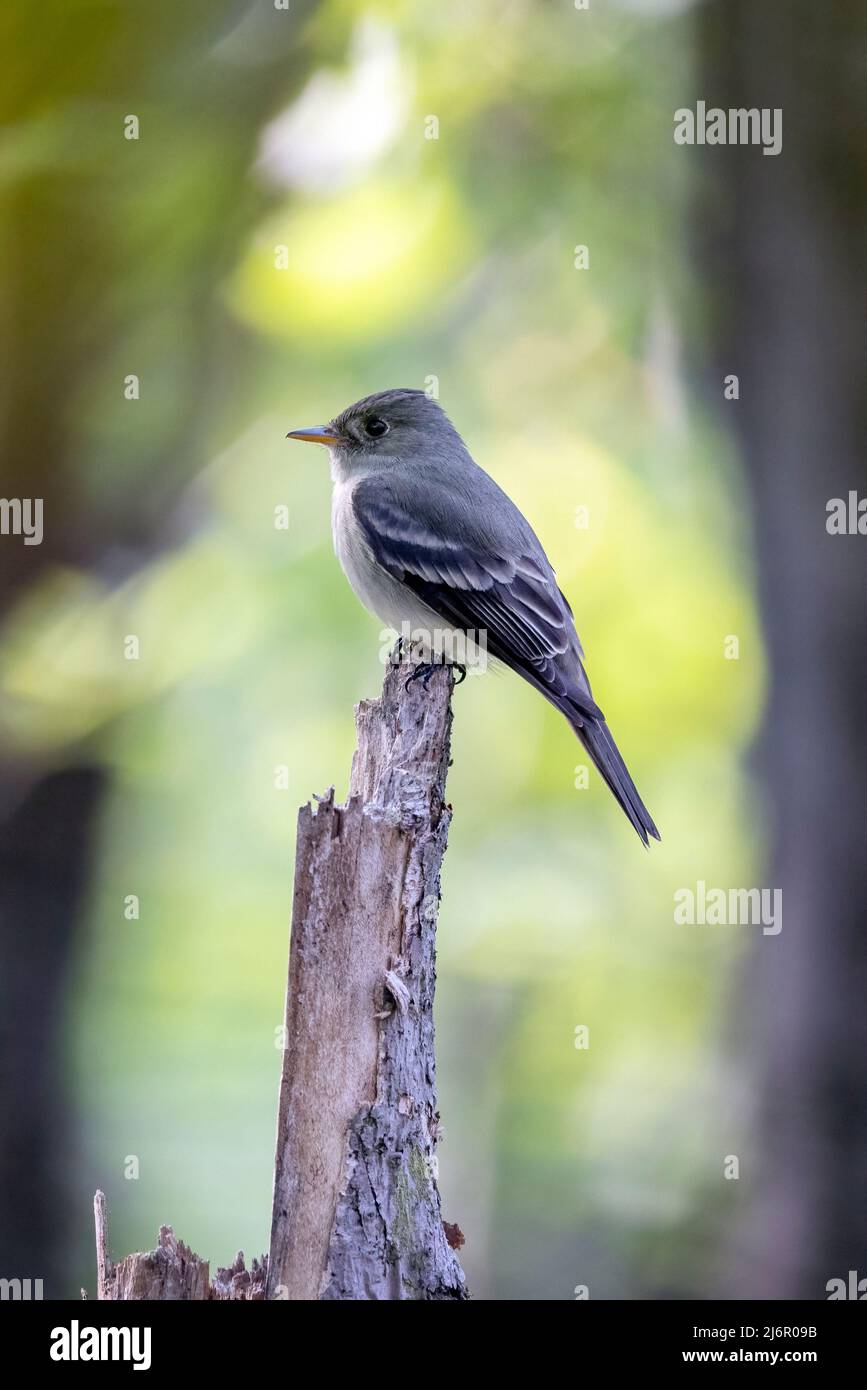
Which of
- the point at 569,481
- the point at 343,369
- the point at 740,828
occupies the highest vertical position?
the point at 343,369

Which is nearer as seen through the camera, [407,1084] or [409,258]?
[407,1084]

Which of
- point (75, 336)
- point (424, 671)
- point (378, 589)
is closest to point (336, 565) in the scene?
point (75, 336)

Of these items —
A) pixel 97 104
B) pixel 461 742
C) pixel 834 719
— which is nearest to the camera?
pixel 834 719

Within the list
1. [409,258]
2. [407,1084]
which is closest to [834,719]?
[409,258]

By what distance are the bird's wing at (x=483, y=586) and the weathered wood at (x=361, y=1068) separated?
1.42m

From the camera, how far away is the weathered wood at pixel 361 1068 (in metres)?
3.14

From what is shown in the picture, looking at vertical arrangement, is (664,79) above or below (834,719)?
above

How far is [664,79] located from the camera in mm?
7270

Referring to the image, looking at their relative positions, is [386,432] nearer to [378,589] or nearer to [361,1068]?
[378,589]

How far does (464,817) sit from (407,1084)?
4309mm

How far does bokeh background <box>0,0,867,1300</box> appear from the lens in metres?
6.44

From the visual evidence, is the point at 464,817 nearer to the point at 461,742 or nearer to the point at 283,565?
the point at 461,742

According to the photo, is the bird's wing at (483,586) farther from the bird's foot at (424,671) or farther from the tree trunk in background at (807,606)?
the tree trunk in background at (807,606)

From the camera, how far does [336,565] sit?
7125mm
